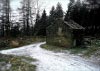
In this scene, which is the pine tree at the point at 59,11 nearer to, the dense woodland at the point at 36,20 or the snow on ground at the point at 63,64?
the dense woodland at the point at 36,20

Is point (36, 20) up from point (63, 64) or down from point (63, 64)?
up

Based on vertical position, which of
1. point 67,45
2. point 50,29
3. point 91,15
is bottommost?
point 67,45

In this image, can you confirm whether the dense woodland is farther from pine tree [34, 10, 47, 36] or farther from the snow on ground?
the snow on ground

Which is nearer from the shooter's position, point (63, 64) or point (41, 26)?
point (63, 64)

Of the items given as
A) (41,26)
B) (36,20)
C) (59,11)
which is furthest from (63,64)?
(59,11)

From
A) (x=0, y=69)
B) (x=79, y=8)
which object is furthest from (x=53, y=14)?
(x=0, y=69)

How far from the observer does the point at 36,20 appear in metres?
65.4

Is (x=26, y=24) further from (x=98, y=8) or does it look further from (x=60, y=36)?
(x=60, y=36)

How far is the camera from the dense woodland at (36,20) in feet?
187

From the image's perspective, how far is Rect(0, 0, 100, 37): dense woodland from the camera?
57.1 metres

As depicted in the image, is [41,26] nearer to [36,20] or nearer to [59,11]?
[36,20]

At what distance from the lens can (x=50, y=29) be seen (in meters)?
41.2

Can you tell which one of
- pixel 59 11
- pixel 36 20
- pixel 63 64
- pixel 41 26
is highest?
pixel 59 11

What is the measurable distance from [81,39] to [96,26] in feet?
70.6
